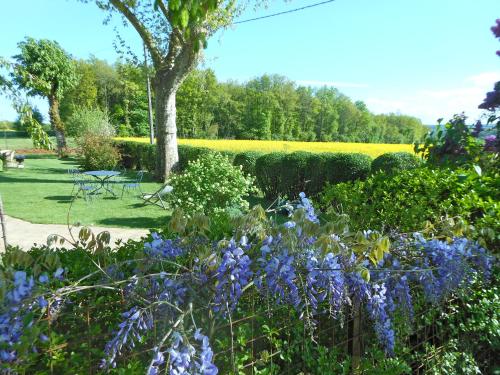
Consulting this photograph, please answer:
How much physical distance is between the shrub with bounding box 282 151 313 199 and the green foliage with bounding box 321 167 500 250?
319 inches

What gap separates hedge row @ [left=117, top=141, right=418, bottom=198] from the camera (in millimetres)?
9758

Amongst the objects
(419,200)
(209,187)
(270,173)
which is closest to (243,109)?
(270,173)

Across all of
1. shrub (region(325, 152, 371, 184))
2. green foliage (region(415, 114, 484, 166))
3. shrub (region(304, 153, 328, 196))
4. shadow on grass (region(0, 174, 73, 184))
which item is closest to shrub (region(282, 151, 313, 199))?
shrub (region(304, 153, 328, 196))

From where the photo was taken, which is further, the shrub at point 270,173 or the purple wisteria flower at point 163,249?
the shrub at point 270,173

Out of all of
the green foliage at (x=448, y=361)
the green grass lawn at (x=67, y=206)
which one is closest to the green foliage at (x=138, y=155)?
the green grass lawn at (x=67, y=206)

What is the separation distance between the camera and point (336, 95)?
74.6 m

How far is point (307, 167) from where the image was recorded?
457 inches

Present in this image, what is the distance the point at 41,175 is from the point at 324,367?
1865 cm

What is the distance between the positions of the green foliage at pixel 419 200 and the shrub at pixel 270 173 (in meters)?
8.75

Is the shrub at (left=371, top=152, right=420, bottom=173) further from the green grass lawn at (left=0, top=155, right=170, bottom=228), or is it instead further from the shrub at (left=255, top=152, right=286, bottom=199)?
the green grass lawn at (left=0, top=155, right=170, bottom=228)

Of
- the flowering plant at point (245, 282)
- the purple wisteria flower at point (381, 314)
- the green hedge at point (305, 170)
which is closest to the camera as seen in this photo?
the flowering plant at point (245, 282)

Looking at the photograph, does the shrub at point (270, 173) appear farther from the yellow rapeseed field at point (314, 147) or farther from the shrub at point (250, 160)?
the yellow rapeseed field at point (314, 147)

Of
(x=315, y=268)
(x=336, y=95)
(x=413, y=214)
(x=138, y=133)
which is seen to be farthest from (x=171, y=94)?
(x=336, y=95)

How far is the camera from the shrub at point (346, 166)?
10.5 metres
